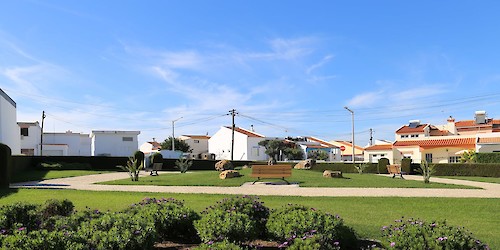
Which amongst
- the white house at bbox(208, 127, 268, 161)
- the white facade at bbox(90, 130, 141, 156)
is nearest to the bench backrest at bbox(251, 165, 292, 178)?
the white facade at bbox(90, 130, 141, 156)

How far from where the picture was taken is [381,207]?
1084 centimetres

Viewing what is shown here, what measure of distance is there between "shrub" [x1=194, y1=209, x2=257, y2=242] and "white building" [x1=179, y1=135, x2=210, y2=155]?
231 ft

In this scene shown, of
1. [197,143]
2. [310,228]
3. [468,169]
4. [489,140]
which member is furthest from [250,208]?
[197,143]

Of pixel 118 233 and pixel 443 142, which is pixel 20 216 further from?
pixel 443 142

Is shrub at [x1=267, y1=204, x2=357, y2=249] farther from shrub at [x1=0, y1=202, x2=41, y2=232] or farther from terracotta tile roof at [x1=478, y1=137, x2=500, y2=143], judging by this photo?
terracotta tile roof at [x1=478, y1=137, x2=500, y2=143]

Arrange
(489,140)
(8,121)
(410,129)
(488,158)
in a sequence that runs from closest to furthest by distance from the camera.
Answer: (8,121) → (488,158) → (489,140) → (410,129)

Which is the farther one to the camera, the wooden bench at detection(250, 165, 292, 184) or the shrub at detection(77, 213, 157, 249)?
the wooden bench at detection(250, 165, 292, 184)

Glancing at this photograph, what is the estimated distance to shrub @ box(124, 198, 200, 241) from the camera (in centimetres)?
600

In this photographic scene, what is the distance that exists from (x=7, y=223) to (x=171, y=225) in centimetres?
223

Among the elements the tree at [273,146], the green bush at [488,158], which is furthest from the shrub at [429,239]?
the tree at [273,146]

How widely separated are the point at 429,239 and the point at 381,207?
6619 millimetres

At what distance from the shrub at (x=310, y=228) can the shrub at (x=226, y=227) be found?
355 mm

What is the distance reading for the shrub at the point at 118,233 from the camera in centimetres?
466

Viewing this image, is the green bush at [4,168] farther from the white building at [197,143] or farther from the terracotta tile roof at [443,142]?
the white building at [197,143]
